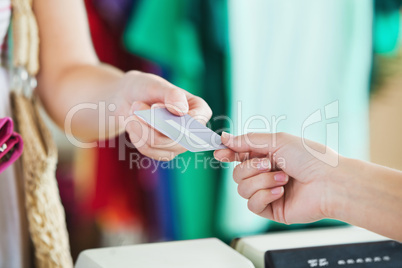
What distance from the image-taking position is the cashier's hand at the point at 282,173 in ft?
2.51

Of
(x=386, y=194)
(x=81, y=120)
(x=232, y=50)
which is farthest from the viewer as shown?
(x=232, y=50)

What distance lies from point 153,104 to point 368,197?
1.14 ft

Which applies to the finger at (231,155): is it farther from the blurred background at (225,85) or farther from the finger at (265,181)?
the blurred background at (225,85)

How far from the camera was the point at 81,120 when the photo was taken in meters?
0.99

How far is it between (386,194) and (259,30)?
22.0 inches

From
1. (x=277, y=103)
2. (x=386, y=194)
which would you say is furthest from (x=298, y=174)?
(x=277, y=103)

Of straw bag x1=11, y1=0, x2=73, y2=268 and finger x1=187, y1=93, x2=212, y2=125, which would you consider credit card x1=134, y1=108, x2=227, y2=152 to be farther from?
straw bag x1=11, y1=0, x2=73, y2=268

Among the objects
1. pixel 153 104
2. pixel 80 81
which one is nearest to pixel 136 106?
pixel 153 104

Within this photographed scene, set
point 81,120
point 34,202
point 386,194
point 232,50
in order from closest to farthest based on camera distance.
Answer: point 386,194, point 34,202, point 81,120, point 232,50

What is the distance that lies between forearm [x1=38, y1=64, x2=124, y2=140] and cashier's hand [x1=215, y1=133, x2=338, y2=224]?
0.85 ft

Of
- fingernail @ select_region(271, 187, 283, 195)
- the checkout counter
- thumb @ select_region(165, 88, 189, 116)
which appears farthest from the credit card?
the checkout counter

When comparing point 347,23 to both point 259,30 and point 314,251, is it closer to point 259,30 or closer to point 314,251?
point 259,30

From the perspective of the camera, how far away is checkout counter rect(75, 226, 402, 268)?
0.83 m

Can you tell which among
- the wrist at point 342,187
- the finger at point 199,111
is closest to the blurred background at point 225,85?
the finger at point 199,111
